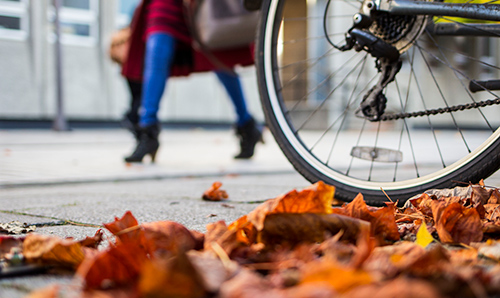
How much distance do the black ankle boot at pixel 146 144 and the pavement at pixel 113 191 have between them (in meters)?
0.07

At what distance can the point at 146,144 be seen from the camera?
10.5 ft

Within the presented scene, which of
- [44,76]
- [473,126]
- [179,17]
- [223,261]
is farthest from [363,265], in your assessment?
[473,126]

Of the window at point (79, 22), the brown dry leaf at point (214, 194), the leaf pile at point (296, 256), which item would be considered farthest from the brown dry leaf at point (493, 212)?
the window at point (79, 22)

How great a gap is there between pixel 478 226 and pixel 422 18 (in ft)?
2.36

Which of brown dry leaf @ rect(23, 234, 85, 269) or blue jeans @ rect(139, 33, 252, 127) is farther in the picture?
blue jeans @ rect(139, 33, 252, 127)

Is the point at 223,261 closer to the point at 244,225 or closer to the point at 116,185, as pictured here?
the point at 244,225

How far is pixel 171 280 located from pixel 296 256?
0.22 m

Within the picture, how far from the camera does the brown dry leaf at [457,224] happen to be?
91cm

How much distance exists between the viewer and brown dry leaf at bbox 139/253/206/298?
52cm

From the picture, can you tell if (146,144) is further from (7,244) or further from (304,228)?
(304,228)

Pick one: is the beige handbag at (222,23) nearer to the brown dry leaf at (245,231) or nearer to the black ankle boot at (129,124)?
the black ankle boot at (129,124)

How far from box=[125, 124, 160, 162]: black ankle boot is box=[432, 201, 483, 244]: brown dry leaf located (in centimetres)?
244

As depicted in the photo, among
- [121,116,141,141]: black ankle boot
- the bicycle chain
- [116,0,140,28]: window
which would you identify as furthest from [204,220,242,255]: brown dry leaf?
[116,0,140,28]: window

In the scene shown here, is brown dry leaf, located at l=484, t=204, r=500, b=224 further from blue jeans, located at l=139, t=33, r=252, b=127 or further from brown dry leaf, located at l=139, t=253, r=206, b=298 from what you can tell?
blue jeans, located at l=139, t=33, r=252, b=127
